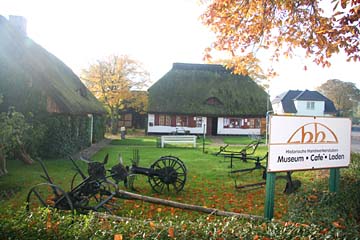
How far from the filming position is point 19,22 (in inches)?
668

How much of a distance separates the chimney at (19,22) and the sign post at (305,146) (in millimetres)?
17188

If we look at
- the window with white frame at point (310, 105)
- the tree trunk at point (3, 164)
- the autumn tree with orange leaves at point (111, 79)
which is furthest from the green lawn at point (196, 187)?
the window with white frame at point (310, 105)

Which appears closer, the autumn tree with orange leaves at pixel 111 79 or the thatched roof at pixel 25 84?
the thatched roof at pixel 25 84

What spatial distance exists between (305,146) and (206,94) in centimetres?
2868

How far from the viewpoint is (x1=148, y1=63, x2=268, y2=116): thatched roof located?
105ft

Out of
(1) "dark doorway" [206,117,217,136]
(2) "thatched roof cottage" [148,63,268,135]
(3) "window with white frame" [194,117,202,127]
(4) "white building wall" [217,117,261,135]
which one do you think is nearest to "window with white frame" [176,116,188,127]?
(2) "thatched roof cottage" [148,63,268,135]

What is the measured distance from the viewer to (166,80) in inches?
1345

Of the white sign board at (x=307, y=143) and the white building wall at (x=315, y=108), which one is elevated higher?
the white building wall at (x=315, y=108)

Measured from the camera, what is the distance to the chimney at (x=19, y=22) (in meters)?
16.6

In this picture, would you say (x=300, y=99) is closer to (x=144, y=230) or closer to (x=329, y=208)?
(x=329, y=208)

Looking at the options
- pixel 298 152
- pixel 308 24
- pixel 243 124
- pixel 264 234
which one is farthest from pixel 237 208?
pixel 243 124

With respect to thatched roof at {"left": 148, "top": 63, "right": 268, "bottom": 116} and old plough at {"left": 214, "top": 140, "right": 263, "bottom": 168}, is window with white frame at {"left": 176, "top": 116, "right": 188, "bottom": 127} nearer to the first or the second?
thatched roof at {"left": 148, "top": 63, "right": 268, "bottom": 116}

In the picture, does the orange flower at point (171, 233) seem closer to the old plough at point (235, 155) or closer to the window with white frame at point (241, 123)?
the old plough at point (235, 155)

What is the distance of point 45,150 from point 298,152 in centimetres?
1224
